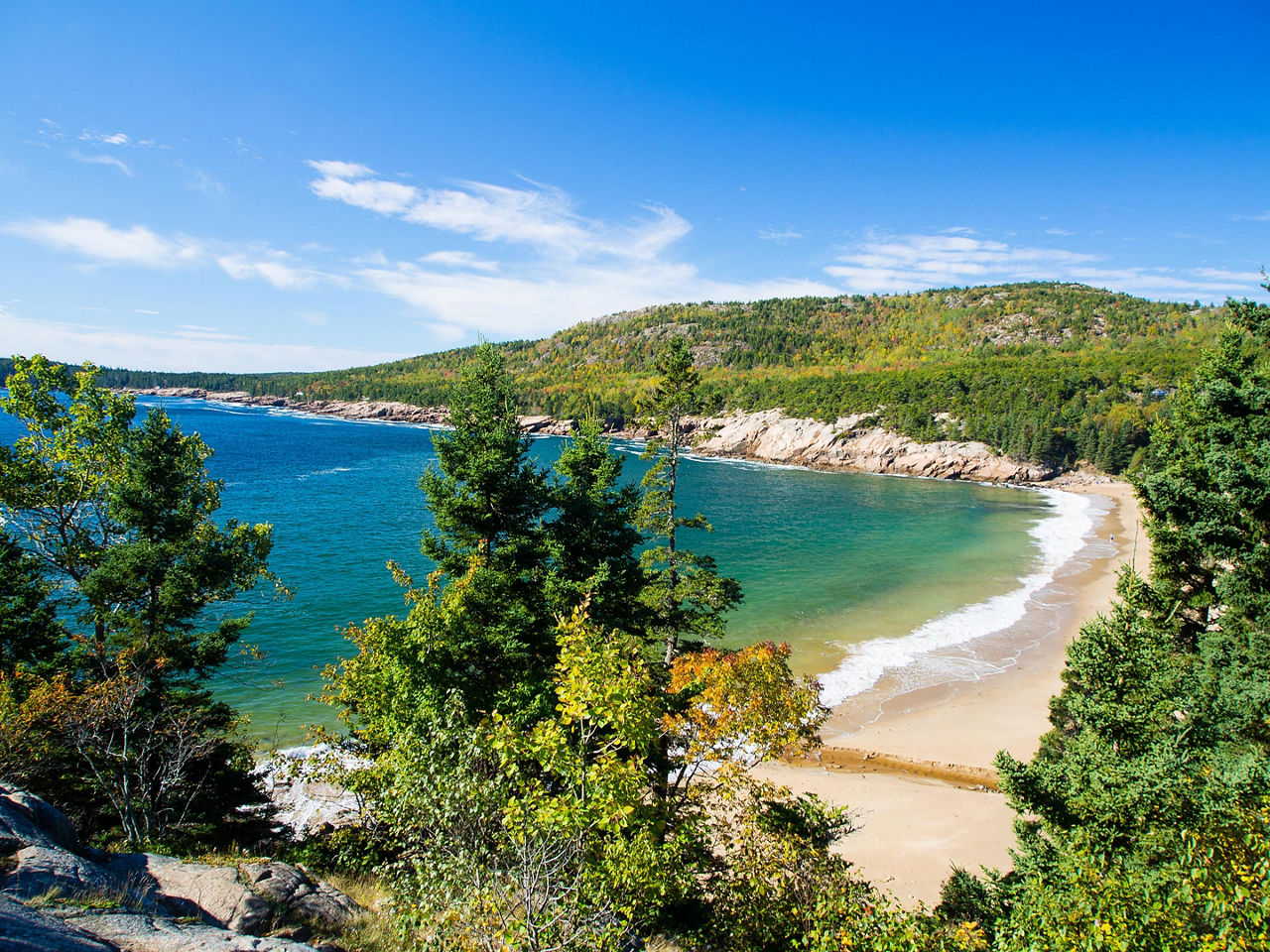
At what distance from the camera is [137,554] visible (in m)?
15.9

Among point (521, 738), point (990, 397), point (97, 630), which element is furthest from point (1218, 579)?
point (990, 397)

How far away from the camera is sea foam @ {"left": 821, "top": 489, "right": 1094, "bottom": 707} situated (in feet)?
103

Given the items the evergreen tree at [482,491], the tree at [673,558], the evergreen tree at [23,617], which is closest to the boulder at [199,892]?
the evergreen tree at [482,491]

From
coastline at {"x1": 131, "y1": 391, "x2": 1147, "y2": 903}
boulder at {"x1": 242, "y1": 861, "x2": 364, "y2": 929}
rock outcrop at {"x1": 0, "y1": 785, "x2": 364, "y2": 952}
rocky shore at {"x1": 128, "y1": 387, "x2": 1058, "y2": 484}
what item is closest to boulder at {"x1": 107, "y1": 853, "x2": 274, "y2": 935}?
rock outcrop at {"x1": 0, "y1": 785, "x2": 364, "y2": 952}

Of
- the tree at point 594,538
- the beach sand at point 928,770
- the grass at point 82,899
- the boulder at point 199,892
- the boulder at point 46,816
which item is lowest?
the beach sand at point 928,770

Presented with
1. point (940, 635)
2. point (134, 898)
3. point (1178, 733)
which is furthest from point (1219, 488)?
point (134, 898)

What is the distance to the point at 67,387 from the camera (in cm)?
1717

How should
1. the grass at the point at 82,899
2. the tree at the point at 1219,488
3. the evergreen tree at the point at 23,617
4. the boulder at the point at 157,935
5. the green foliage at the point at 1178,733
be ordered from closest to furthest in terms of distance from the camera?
the boulder at the point at 157,935 < the grass at the point at 82,899 < the green foliage at the point at 1178,733 < the tree at the point at 1219,488 < the evergreen tree at the point at 23,617

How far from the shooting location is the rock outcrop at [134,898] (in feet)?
20.7

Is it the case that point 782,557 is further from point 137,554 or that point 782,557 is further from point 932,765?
point 137,554

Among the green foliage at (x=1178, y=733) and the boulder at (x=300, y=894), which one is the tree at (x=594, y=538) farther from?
the green foliage at (x=1178, y=733)

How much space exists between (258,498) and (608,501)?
62.4 m

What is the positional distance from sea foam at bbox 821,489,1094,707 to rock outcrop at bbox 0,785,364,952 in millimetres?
24394

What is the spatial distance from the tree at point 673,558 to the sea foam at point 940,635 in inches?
402
